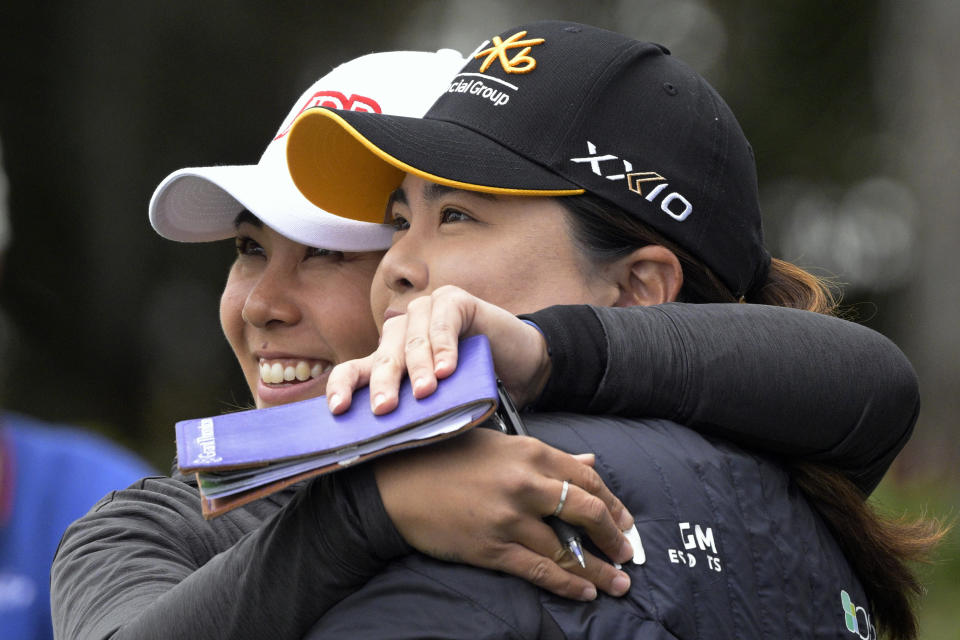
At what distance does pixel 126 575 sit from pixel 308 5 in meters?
11.7

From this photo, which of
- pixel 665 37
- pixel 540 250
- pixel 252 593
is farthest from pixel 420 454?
pixel 665 37

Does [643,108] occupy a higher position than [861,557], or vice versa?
[643,108]

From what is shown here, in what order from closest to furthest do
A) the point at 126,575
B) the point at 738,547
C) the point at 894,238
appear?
the point at 738,547
the point at 126,575
the point at 894,238

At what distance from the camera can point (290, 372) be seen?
2758 millimetres

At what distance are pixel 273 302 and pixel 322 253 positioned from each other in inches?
6.1

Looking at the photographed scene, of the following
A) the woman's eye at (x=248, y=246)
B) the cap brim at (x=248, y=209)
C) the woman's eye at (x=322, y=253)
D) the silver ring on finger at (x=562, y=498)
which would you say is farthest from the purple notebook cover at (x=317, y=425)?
the woman's eye at (x=248, y=246)

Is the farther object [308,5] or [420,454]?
[308,5]

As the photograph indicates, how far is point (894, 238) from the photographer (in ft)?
46.1

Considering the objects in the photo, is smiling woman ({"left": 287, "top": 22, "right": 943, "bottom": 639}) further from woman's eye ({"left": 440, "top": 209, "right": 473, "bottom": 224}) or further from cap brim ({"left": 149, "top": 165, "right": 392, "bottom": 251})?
cap brim ({"left": 149, "top": 165, "right": 392, "bottom": 251})

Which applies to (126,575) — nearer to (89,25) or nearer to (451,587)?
(451,587)

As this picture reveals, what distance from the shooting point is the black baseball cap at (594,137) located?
2074mm

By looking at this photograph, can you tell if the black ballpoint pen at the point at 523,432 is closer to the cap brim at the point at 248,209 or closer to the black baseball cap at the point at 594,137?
the black baseball cap at the point at 594,137

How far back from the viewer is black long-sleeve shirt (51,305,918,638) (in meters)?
1.52

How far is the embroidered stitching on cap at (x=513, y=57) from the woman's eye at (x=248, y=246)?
88 centimetres
